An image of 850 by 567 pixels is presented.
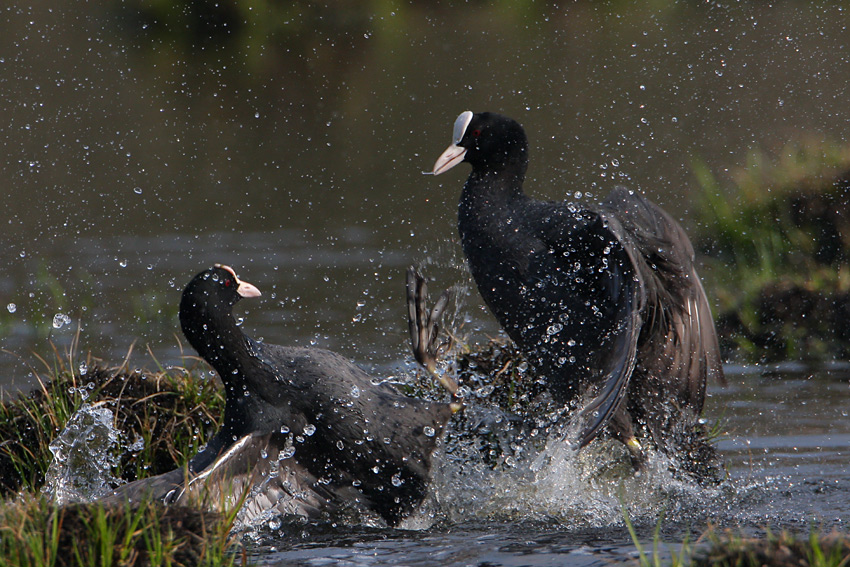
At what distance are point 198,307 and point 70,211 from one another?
746 centimetres

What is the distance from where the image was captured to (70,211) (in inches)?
428

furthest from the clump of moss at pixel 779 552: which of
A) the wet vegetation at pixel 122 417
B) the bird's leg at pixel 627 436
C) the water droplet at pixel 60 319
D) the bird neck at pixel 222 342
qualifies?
the water droplet at pixel 60 319

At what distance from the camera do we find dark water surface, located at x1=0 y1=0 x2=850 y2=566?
4.16m

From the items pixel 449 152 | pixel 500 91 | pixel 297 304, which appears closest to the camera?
pixel 449 152

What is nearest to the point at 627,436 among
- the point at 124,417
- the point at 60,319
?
the point at 124,417

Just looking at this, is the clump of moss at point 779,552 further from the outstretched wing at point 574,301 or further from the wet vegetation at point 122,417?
the wet vegetation at point 122,417

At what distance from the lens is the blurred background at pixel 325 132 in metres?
7.91

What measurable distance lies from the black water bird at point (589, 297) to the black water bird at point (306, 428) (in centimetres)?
68

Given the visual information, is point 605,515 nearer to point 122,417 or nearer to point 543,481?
point 543,481

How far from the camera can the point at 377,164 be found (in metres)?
12.5

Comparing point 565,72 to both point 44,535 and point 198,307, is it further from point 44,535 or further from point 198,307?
point 44,535

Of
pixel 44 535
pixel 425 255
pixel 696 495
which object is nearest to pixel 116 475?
Result: pixel 44 535

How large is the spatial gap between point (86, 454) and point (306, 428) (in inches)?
38.1

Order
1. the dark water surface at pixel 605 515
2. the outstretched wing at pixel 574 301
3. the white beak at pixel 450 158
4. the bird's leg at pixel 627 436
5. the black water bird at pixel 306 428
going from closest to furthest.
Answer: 1. the dark water surface at pixel 605 515
2. the black water bird at pixel 306 428
3. the outstretched wing at pixel 574 301
4. the bird's leg at pixel 627 436
5. the white beak at pixel 450 158
